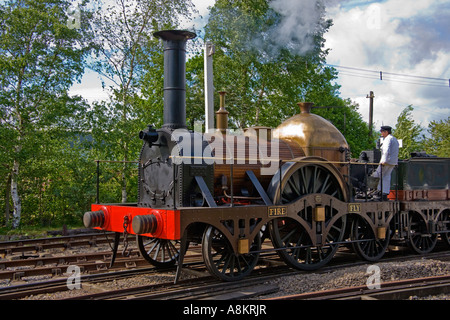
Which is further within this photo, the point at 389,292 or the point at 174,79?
the point at 174,79

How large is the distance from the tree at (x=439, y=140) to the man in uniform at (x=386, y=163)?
28527 millimetres

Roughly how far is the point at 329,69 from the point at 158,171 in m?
18.0

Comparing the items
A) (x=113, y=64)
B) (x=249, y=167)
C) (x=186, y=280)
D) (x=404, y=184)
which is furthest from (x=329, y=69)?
(x=186, y=280)

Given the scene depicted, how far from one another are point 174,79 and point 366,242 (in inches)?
199

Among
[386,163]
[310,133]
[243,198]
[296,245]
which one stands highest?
[310,133]

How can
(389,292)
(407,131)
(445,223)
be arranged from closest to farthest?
(389,292) < (445,223) < (407,131)

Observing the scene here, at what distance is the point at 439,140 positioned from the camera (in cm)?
3856

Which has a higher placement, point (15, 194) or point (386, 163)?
point (386, 163)

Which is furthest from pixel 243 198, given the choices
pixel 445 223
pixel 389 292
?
pixel 445 223

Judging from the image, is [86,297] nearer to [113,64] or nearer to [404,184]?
[404,184]

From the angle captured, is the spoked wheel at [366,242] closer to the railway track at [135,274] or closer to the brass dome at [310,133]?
the railway track at [135,274]

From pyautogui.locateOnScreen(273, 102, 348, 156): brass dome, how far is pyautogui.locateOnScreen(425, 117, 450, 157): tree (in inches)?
1168

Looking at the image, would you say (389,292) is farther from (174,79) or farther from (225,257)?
(174,79)

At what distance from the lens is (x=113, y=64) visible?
701 inches
